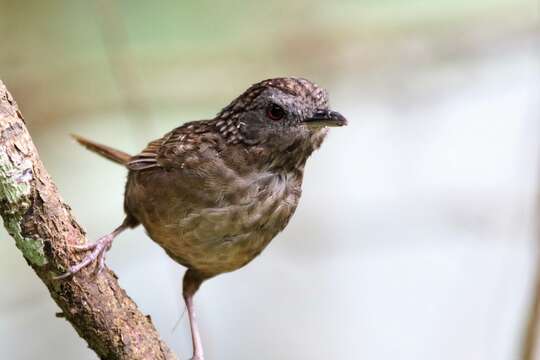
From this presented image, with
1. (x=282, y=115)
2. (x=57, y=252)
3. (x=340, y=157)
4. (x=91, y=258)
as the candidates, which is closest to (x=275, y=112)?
(x=282, y=115)

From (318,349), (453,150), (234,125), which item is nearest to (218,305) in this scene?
(318,349)

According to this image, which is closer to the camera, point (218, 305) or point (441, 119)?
point (218, 305)

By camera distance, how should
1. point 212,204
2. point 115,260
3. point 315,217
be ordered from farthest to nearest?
point 315,217, point 115,260, point 212,204

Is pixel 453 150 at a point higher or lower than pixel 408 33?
lower

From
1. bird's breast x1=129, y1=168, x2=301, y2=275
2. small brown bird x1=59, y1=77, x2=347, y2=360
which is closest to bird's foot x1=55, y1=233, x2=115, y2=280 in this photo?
small brown bird x1=59, y1=77, x2=347, y2=360

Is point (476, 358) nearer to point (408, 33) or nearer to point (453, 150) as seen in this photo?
point (453, 150)

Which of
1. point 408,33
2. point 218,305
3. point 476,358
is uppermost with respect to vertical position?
point 408,33

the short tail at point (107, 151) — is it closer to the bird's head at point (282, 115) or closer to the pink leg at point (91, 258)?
the bird's head at point (282, 115)

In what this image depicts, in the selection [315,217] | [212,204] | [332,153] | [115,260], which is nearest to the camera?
[212,204]
